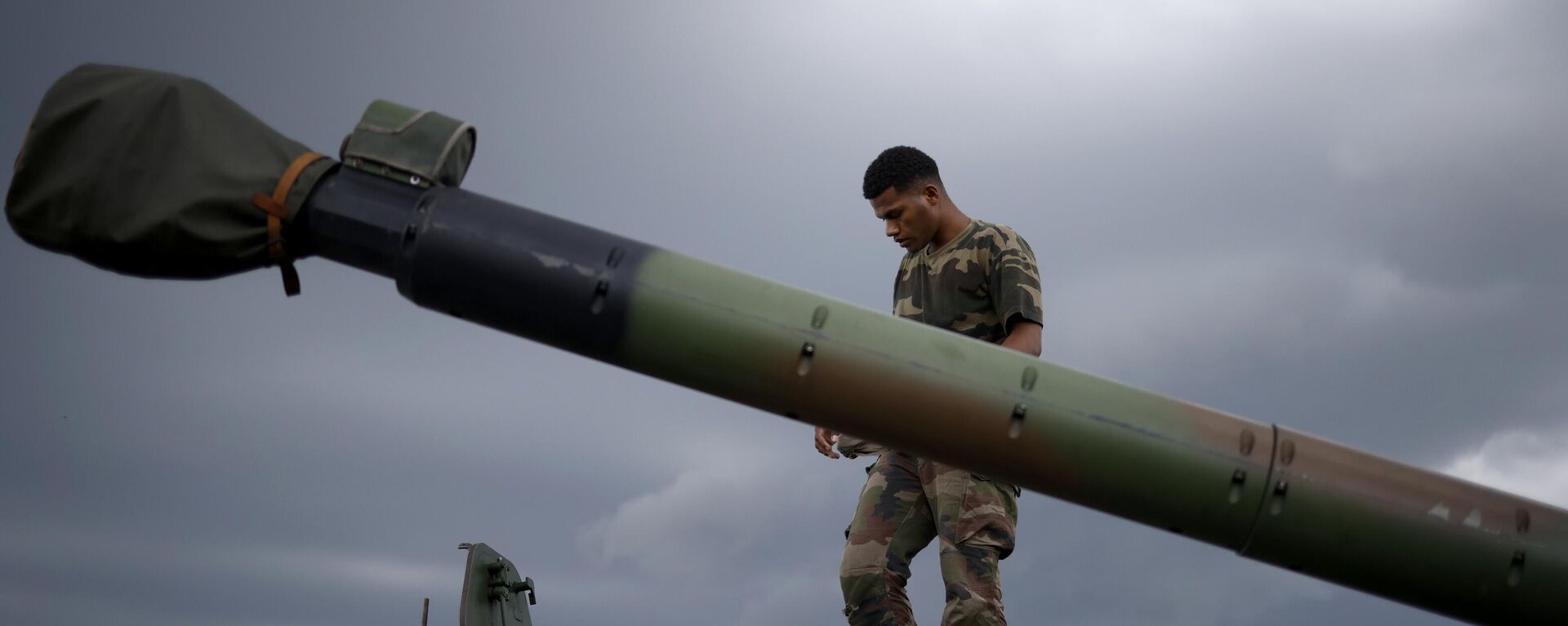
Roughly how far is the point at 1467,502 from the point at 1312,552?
0.48 m

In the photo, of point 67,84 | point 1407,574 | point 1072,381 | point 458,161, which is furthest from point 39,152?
point 1407,574

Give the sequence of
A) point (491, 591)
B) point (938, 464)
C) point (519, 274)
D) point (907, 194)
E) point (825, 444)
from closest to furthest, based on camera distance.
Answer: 1. point (519, 274)
2. point (938, 464)
3. point (907, 194)
4. point (825, 444)
5. point (491, 591)

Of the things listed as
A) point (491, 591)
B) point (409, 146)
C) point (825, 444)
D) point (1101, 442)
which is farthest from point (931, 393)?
point (491, 591)

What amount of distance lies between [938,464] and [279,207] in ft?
7.78

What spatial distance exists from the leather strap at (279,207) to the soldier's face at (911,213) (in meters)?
2.47

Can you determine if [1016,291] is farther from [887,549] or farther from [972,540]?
[887,549]

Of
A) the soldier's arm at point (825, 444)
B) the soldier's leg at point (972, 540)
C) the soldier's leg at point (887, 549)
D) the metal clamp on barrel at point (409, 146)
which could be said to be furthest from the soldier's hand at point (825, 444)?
the metal clamp on barrel at point (409, 146)

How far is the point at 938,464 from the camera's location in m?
4.80

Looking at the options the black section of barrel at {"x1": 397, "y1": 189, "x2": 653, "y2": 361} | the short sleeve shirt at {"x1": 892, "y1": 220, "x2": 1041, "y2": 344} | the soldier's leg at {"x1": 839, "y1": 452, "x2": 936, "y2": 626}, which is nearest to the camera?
the black section of barrel at {"x1": 397, "y1": 189, "x2": 653, "y2": 361}

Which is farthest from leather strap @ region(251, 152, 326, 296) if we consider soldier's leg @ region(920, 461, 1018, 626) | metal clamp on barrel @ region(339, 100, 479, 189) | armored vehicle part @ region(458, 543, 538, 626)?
armored vehicle part @ region(458, 543, 538, 626)

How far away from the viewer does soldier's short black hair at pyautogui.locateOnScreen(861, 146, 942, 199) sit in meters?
5.56

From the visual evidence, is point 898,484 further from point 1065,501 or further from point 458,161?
point 458,161

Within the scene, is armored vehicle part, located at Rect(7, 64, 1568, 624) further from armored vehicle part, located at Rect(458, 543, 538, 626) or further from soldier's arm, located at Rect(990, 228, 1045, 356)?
armored vehicle part, located at Rect(458, 543, 538, 626)

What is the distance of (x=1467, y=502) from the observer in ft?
12.8
